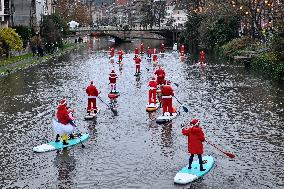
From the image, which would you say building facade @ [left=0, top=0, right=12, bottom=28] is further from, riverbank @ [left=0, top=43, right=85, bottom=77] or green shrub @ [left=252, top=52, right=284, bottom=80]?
green shrub @ [left=252, top=52, right=284, bottom=80]

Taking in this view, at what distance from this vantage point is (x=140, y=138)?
23828 millimetres

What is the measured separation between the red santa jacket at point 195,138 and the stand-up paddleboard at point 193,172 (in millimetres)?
739

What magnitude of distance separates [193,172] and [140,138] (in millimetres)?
5761

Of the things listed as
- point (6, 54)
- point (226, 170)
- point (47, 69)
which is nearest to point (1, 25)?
point (6, 54)

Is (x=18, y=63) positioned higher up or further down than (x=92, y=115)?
higher up

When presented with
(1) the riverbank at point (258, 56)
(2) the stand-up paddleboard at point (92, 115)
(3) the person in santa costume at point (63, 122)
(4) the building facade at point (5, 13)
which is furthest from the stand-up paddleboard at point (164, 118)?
(4) the building facade at point (5, 13)

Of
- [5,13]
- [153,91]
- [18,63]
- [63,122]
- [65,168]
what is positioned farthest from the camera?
[5,13]

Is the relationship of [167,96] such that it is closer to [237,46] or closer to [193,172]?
[193,172]

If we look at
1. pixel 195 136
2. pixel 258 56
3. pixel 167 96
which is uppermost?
pixel 258 56

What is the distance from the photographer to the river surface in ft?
60.7

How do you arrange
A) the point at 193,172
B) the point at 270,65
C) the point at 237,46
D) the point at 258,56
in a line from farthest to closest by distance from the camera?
1. the point at 237,46
2. the point at 258,56
3. the point at 270,65
4. the point at 193,172

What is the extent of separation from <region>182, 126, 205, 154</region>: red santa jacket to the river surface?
108 cm

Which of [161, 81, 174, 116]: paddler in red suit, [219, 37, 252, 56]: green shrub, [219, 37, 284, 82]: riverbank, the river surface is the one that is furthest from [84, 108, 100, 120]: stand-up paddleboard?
[219, 37, 252, 56]: green shrub

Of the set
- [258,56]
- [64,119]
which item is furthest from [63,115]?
[258,56]
